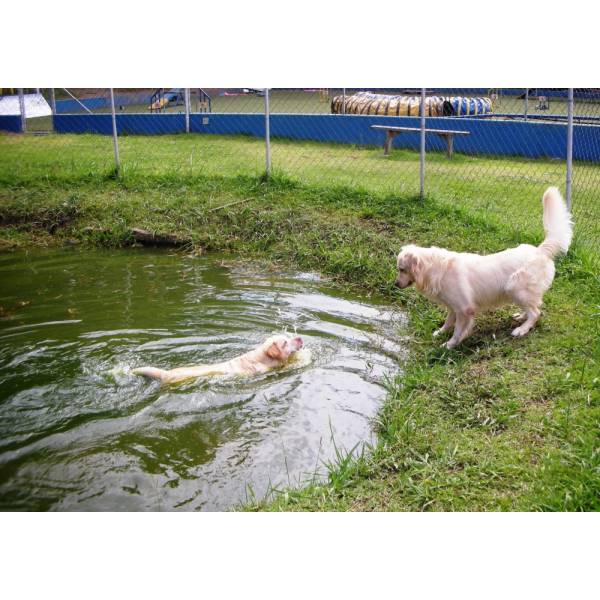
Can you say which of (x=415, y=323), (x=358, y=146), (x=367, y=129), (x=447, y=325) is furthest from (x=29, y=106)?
(x=447, y=325)

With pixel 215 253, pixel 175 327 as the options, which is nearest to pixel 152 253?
pixel 215 253

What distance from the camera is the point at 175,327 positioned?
310 inches

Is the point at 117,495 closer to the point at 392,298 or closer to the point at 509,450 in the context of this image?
the point at 509,450

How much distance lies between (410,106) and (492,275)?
1415cm

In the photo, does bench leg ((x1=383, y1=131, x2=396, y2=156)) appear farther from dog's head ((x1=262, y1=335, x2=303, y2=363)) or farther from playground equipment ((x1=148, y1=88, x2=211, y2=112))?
dog's head ((x1=262, y1=335, x2=303, y2=363))

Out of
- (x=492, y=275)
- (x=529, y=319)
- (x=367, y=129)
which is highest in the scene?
(x=367, y=129)

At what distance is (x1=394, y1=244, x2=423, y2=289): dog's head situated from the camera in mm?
7277

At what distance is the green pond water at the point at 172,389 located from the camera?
5.12 meters

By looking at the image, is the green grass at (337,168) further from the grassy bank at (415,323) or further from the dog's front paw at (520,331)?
the dog's front paw at (520,331)

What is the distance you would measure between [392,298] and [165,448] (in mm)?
4198

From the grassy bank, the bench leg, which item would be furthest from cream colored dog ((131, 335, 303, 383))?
the bench leg

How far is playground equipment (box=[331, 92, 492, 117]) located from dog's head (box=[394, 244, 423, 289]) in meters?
13.7

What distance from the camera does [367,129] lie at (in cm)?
1812

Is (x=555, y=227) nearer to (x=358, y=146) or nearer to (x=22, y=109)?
(x=358, y=146)
